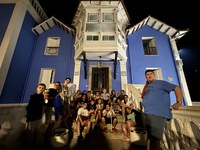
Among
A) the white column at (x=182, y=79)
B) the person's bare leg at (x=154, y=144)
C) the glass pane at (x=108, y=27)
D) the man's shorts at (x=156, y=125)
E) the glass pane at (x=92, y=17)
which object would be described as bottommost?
the person's bare leg at (x=154, y=144)

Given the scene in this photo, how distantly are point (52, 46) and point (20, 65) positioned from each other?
3.03m

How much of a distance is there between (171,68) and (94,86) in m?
6.42

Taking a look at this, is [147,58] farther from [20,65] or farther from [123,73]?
[20,65]

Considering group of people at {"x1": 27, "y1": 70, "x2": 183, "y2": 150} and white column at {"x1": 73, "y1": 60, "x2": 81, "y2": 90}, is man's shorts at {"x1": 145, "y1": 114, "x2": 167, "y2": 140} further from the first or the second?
white column at {"x1": 73, "y1": 60, "x2": 81, "y2": 90}

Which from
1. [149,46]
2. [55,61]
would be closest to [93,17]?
[55,61]

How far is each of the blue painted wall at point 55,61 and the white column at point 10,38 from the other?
5.79 ft

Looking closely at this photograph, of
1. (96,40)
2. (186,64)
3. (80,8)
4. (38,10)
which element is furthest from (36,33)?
(186,64)

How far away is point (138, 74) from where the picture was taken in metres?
9.13

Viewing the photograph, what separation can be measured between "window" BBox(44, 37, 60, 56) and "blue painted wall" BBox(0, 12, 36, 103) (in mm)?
1330

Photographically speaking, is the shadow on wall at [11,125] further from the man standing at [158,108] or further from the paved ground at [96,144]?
the man standing at [158,108]

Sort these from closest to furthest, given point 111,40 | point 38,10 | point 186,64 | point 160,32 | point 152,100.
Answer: point 152,100 → point 111,40 → point 160,32 → point 38,10 → point 186,64

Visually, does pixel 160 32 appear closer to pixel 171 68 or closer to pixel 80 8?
pixel 171 68

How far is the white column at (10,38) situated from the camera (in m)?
7.49

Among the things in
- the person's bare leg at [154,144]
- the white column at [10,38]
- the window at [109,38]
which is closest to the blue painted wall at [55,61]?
the white column at [10,38]
